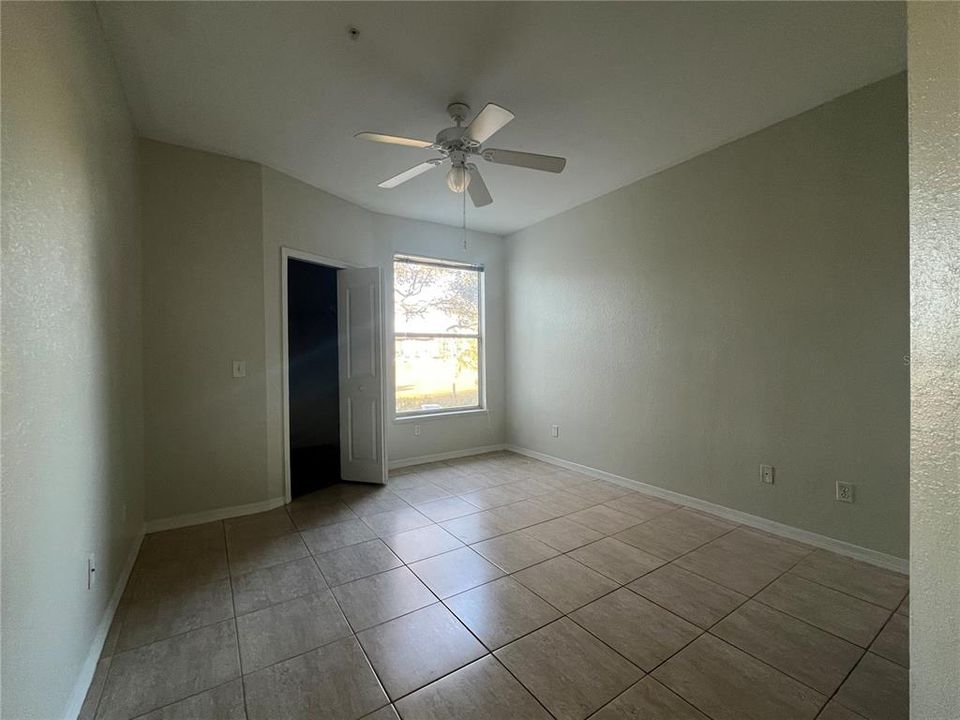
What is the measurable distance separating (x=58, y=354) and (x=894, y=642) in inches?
136

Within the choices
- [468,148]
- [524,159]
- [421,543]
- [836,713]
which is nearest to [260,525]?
[421,543]

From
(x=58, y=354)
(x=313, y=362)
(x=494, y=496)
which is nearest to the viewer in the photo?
(x=58, y=354)

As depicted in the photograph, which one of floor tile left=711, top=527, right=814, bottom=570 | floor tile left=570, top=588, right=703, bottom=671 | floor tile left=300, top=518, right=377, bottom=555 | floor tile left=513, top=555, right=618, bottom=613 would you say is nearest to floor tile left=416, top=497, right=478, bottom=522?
floor tile left=300, top=518, right=377, bottom=555

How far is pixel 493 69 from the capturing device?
6.82ft

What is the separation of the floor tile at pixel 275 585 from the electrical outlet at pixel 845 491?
310 centimetres

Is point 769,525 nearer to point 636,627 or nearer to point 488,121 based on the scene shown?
point 636,627

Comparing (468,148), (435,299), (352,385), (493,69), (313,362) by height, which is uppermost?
(493,69)

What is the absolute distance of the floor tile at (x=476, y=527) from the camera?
2717mm

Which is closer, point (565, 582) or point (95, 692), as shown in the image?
point (95, 692)

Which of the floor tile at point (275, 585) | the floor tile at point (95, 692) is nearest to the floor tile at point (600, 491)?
the floor tile at point (275, 585)

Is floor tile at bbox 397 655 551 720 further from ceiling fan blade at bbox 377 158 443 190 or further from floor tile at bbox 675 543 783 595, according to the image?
ceiling fan blade at bbox 377 158 443 190

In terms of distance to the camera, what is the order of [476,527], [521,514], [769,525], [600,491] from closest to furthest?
[769,525]
[476,527]
[521,514]
[600,491]

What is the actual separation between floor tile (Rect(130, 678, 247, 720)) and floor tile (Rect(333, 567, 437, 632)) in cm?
49

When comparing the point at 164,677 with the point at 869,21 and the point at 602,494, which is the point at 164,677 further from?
the point at 869,21
